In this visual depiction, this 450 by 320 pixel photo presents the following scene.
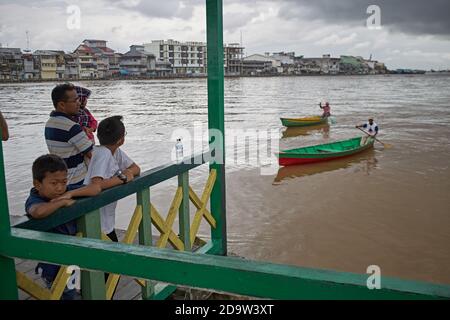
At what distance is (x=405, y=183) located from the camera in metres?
12.2

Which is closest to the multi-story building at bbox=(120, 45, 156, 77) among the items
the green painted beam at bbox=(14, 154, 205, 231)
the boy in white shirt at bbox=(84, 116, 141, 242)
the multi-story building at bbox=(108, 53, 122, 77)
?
the multi-story building at bbox=(108, 53, 122, 77)

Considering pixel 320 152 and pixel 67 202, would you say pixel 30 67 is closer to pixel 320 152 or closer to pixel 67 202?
pixel 320 152

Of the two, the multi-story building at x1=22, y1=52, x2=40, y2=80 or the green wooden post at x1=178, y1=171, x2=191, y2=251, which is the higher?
the multi-story building at x1=22, y1=52, x2=40, y2=80

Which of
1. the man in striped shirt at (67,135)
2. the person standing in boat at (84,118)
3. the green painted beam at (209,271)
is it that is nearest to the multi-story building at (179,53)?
the person standing in boat at (84,118)

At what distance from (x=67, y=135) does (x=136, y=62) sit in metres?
96.3

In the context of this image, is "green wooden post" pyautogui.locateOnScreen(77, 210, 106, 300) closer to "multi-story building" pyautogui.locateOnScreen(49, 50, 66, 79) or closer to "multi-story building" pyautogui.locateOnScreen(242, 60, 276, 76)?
"multi-story building" pyautogui.locateOnScreen(49, 50, 66, 79)

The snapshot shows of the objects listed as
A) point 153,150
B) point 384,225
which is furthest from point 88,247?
point 153,150

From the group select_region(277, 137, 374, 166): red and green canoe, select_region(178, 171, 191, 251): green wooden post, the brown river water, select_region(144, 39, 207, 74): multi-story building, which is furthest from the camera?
select_region(144, 39, 207, 74): multi-story building

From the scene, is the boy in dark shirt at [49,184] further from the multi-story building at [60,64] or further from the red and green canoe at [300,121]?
the multi-story building at [60,64]

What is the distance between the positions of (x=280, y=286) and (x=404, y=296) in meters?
0.41

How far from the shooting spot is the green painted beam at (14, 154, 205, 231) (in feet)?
7.03

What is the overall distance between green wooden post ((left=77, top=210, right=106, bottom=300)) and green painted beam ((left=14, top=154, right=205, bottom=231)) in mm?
65
